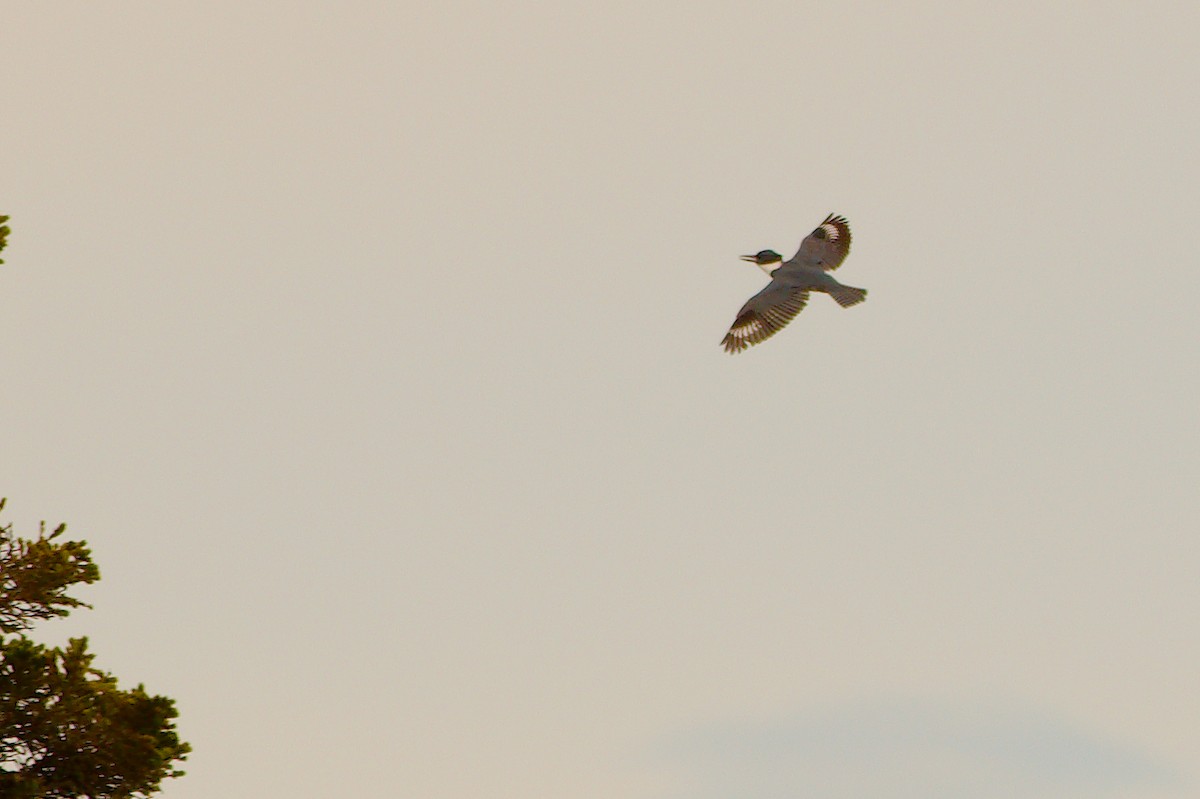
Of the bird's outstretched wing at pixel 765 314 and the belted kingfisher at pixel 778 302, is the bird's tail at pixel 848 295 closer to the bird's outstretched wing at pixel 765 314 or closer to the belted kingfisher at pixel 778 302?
the belted kingfisher at pixel 778 302

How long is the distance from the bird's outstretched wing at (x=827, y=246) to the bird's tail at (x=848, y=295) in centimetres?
162

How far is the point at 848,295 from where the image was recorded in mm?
28188

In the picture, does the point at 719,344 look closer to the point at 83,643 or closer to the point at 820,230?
the point at 820,230

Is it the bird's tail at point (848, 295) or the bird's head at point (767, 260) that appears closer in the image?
the bird's tail at point (848, 295)

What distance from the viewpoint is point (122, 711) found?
17.4m

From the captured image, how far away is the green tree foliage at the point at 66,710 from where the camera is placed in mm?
17172

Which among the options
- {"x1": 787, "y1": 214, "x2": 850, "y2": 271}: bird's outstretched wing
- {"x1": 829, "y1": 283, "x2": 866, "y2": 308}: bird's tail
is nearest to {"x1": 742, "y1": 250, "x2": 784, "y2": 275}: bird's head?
{"x1": 787, "y1": 214, "x2": 850, "y2": 271}: bird's outstretched wing

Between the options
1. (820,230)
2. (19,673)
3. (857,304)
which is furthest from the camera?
(820,230)

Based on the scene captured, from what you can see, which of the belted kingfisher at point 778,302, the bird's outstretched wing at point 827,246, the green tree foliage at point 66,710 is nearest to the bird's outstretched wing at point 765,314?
the belted kingfisher at point 778,302

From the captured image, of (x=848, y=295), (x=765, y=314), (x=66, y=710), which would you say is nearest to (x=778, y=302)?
(x=765, y=314)

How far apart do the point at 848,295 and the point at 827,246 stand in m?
2.88

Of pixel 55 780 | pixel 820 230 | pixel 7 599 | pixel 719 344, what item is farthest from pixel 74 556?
pixel 820 230

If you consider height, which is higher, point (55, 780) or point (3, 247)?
point (3, 247)

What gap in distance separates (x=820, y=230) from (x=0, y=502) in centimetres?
1783
